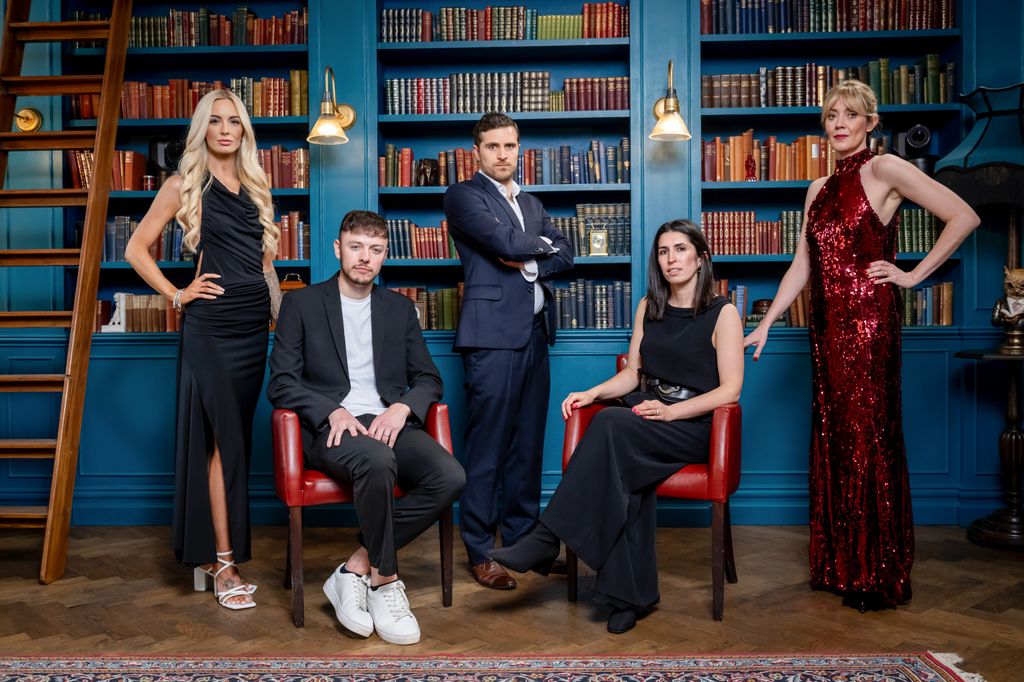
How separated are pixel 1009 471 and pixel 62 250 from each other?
4164mm

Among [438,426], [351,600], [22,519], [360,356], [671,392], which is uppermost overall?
[360,356]

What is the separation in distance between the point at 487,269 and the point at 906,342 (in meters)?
2.20

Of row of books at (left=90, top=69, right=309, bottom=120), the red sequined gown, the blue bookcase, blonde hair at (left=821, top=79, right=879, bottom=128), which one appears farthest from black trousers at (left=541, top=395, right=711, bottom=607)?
row of books at (left=90, top=69, right=309, bottom=120)

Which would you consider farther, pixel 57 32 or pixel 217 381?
pixel 57 32

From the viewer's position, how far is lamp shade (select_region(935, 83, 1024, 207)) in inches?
144

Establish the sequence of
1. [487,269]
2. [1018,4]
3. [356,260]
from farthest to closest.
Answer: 1. [1018,4]
2. [487,269]
3. [356,260]

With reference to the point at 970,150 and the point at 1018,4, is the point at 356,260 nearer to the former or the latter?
the point at 970,150

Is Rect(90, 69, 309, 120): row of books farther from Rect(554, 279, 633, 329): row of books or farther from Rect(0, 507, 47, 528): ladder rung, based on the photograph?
Rect(0, 507, 47, 528): ladder rung

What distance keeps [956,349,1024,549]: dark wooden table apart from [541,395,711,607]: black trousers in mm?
1875

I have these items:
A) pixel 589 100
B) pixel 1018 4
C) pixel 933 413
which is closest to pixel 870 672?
pixel 933 413

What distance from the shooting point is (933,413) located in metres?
4.18

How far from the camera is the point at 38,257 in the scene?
3.47m

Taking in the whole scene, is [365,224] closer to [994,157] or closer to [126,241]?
[126,241]

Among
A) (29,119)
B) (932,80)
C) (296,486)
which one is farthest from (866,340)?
(29,119)
